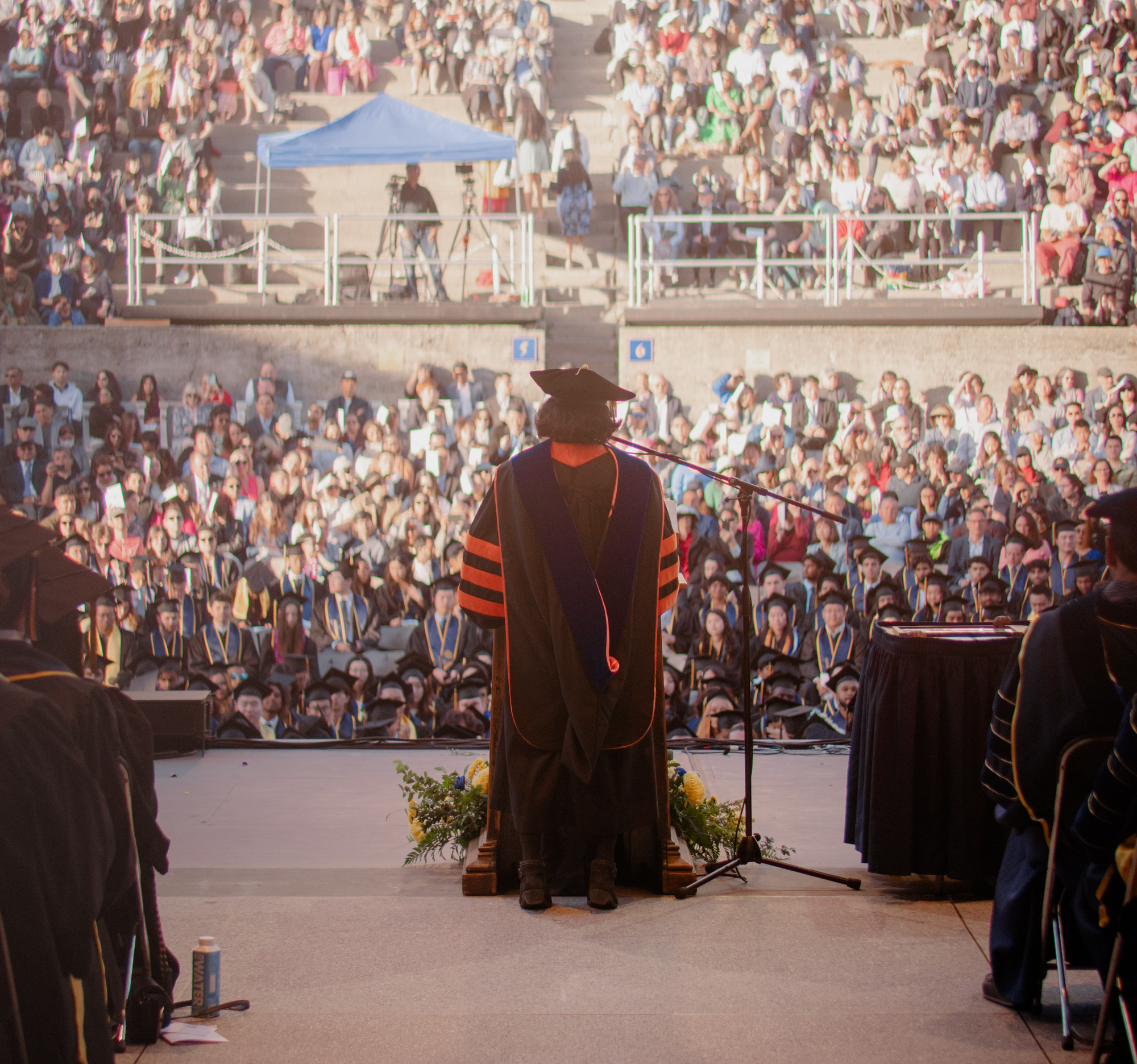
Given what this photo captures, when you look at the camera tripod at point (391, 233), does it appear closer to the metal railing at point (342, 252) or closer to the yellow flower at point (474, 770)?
the metal railing at point (342, 252)

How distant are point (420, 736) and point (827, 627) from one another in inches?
123

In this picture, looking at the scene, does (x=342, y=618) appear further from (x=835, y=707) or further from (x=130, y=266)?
(x=130, y=266)

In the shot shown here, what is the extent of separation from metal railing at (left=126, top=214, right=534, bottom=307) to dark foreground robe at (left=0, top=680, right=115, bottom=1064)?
37.4 ft

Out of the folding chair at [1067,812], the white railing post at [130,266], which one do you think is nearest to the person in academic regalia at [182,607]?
the white railing post at [130,266]

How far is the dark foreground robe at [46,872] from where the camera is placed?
240 cm

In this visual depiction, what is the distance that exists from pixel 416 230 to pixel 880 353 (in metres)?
5.64

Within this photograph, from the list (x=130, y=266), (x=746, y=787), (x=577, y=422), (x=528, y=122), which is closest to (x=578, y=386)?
(x=577, y=422)

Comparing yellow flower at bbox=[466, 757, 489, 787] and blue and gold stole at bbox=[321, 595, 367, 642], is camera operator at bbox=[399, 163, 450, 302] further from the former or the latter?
yellow flower at bbox=[466, 757, 489, 787]

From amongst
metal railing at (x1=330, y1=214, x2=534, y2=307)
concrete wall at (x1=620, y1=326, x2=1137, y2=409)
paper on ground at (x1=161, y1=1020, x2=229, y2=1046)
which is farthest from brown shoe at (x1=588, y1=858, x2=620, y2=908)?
metal railing at (x1=330, y1=214, x2=534, y2=307)

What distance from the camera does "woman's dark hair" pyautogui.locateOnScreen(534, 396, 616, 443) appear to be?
456 cm

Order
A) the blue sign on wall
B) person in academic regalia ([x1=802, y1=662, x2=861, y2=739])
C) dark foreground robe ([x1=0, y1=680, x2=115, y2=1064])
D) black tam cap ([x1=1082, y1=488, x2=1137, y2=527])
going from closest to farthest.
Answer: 1. dark foreground robe ([x1=0, y1=680, x2=115, y2=1064])
2. black tam cap ([x1=1082, y1=488, x2=1137, y2=527])
3. person in academic regalia ([x1=802, y1=662, x2=861, y2=739])
4. the blue sign on wall

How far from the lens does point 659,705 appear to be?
465 centimetres

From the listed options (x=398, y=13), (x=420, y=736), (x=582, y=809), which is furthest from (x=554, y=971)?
(x=398, y=13)

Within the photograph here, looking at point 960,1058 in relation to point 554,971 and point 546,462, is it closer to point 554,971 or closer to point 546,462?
point 554,971
